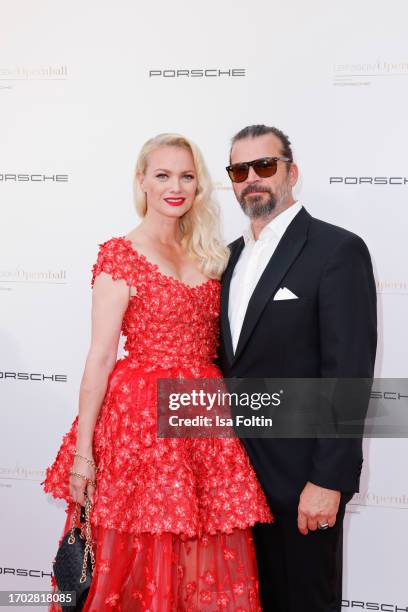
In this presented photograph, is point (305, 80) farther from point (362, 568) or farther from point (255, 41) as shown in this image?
point (362, 568)

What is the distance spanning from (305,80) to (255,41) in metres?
0.28

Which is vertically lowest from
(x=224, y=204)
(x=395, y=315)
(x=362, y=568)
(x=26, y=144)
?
(x=362, y=568)

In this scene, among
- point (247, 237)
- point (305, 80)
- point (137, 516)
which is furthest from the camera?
point (305, 80)

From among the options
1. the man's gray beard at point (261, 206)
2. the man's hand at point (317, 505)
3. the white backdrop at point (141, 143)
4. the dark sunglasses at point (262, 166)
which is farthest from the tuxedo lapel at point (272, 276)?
the white backdrop at point (141, 143)

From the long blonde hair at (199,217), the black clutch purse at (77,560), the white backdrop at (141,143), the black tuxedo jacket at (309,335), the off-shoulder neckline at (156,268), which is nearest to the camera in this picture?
the black tuxedo jacket at (309,335)

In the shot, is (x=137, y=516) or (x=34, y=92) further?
(x=34, y=92)

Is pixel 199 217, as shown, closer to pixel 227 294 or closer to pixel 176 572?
pixel 227 294

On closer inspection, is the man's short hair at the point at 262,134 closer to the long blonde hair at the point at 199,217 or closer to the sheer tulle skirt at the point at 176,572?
the long blonde hair at the point at 199,217

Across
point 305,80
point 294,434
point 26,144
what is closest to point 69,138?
point 26,144

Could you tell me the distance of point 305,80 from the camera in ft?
10.3

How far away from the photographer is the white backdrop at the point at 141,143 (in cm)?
311

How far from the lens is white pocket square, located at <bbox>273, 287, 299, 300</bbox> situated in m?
2.22
